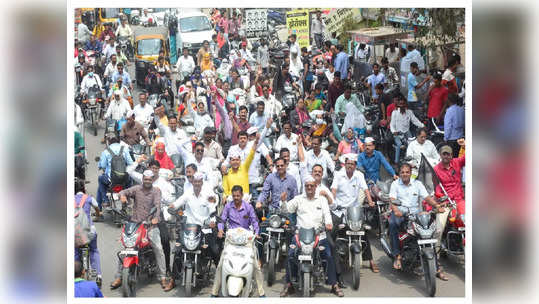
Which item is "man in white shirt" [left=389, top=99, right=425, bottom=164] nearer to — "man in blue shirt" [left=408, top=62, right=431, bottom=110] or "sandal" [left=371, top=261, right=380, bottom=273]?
"man in blue shirt" [left=408, top=62, right=431, bottom=110]

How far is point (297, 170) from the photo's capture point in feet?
38.4

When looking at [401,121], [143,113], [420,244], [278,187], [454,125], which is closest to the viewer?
[420,244]

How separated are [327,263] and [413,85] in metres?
6.83

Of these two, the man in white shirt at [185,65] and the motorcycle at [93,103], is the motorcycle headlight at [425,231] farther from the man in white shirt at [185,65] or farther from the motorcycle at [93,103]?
the man in white shirt at [185,65]

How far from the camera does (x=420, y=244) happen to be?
965cm

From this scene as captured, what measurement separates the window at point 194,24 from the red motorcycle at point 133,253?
17.7 metres

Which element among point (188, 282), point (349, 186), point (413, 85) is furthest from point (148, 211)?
point (413, 85)

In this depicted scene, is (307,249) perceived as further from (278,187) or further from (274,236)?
(278,187)

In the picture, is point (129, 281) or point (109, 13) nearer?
point (129, 281)

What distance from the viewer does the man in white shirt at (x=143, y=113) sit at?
14773mm
